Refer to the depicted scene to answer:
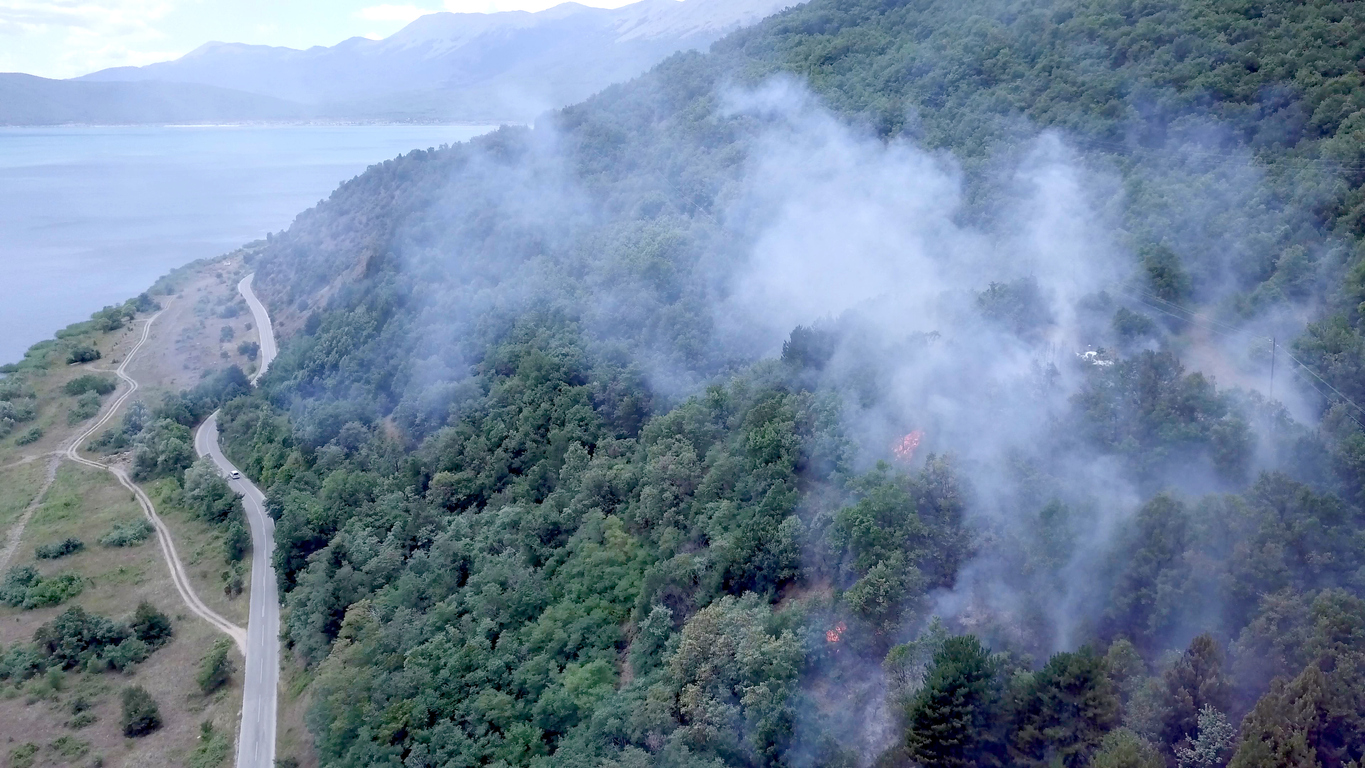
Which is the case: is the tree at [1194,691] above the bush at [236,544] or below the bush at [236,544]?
above

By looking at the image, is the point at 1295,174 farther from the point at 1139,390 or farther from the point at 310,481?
the point at 310,481

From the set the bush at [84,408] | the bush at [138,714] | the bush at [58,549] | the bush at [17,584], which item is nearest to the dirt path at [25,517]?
the bush at [58,549]

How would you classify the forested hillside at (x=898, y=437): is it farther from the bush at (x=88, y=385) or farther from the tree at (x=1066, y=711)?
the bush at (x=88, y=385)

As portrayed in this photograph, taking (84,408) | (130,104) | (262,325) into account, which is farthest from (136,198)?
(84,408)

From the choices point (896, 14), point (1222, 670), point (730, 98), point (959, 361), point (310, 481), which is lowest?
point (310, 481)

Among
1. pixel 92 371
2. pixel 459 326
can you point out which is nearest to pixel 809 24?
pixel 459 326

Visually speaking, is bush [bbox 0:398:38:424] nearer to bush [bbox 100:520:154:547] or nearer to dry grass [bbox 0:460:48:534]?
dry grass [bbox 0:460:48:534]

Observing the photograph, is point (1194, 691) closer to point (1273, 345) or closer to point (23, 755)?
point (1273, 345)

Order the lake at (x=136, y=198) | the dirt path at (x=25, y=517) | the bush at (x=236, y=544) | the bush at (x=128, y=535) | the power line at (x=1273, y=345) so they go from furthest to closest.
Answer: the lake at (x=136, y=198), the bush at (x=128, y=535), the dirt path at (x=25, y=517), the bush at (x=236, y=544), the power line at (x=1273, y=345)
